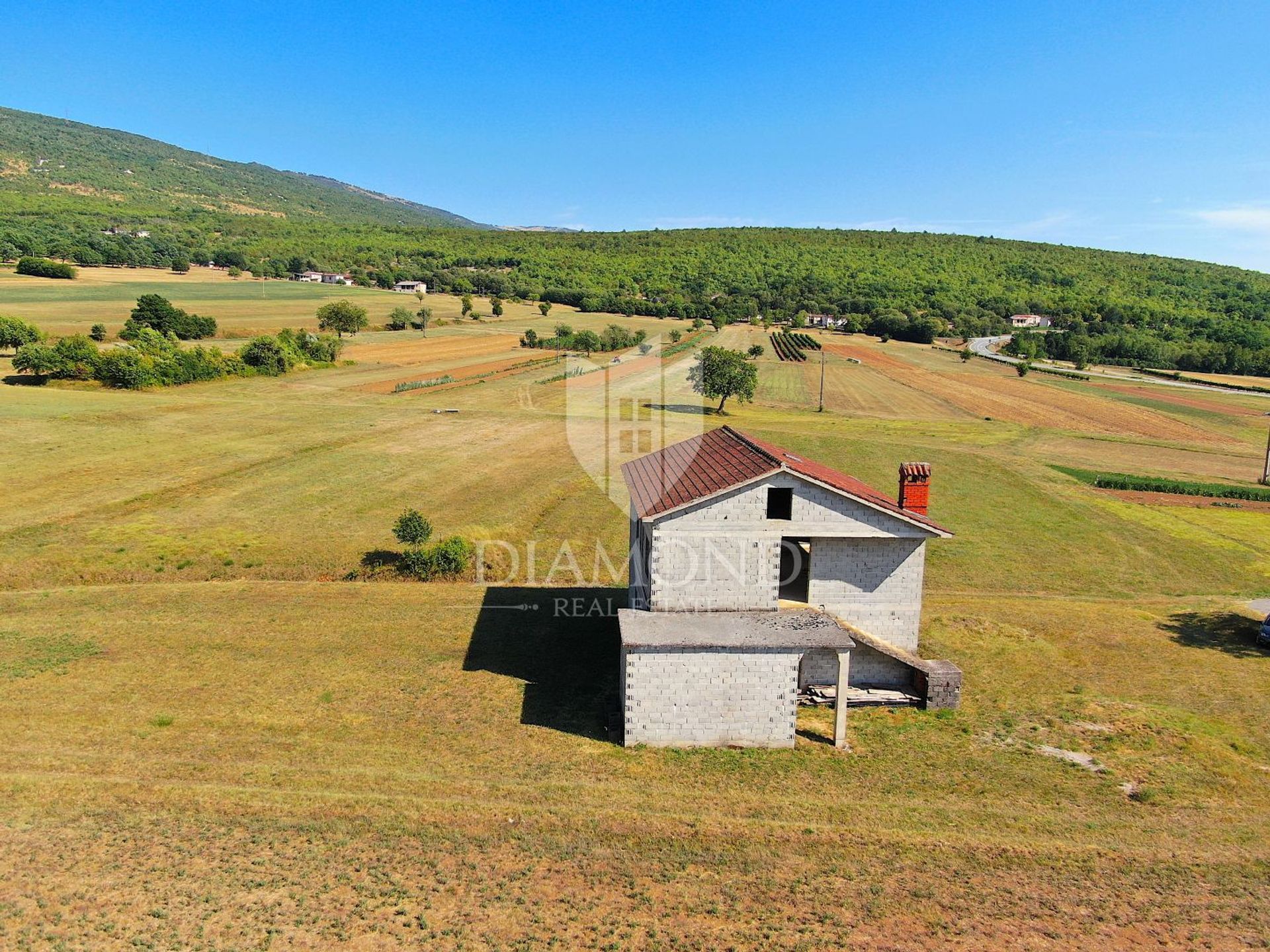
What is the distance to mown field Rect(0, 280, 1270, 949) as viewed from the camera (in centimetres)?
1096

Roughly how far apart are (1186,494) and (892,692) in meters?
34.6

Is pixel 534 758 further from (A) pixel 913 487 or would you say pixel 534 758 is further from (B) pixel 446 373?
(B) pixel 446 373

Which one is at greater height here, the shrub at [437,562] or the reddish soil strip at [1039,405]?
the reddish soil strip at [1039,405]

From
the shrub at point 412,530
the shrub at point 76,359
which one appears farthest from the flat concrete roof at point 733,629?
the shrub at point 76,359

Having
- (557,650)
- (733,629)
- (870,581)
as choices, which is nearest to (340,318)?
(557,650)

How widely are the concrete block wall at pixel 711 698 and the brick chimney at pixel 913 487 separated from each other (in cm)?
617

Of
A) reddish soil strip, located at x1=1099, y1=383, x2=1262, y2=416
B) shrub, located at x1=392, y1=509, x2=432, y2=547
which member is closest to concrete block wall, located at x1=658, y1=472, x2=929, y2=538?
shrub, located at x1=392, y1=509, x2=432, y2=547

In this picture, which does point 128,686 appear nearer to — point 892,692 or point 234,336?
point 892,692

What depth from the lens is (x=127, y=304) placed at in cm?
9238

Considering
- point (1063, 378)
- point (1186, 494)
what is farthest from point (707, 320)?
point (1186, 494)

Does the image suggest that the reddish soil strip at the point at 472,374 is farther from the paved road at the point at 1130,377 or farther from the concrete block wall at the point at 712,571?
the paved road at the point at 1130,377

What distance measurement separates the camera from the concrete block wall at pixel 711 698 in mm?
15742

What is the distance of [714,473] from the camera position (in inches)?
741

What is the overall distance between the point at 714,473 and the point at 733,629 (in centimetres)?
409
